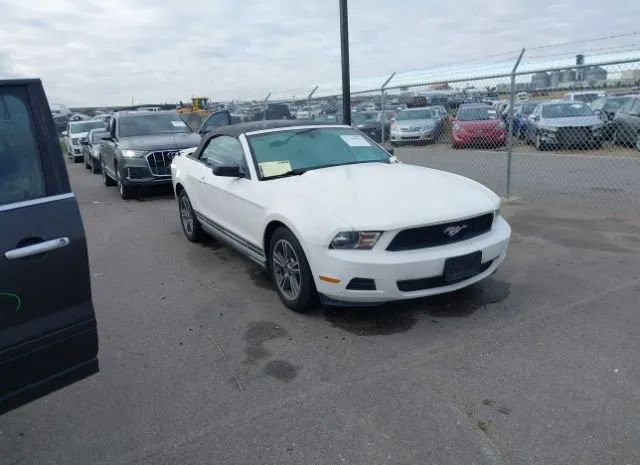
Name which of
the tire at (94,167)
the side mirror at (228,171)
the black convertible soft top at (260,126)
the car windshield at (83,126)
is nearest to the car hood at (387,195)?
the side mirror at (228,171)

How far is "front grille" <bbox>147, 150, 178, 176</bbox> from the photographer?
10.2 metres

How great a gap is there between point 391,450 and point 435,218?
1748mm

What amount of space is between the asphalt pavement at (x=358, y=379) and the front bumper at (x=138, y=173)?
516 cm

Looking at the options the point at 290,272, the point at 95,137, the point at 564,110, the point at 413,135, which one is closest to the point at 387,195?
the point at 290,272

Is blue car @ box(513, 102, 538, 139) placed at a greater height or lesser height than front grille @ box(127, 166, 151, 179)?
greater

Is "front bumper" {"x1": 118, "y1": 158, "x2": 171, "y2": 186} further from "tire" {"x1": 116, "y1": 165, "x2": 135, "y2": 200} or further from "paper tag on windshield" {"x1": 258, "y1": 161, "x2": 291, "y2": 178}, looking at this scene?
"paper tag on windshield" {"x1": 258, "y1": 161, "x2": 291, "y2": 178}

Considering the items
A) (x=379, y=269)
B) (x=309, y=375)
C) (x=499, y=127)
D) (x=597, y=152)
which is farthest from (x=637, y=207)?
(x=309, y=375)

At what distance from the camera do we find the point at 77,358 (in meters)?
2.49

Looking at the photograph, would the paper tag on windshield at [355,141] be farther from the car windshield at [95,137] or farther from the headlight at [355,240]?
the car windshield at [95,137]

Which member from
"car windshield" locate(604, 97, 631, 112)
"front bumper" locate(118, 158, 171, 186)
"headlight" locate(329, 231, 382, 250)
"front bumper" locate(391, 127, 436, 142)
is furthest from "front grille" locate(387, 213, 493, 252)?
"front bumper" locate(118, 158, 171, 186)

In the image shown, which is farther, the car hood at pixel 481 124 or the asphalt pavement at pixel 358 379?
the car hood at pixel 481 124

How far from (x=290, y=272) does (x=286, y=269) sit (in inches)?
2.7

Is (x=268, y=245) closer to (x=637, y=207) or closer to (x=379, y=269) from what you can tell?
(x=379, y=269)

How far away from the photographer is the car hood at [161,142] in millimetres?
10312
